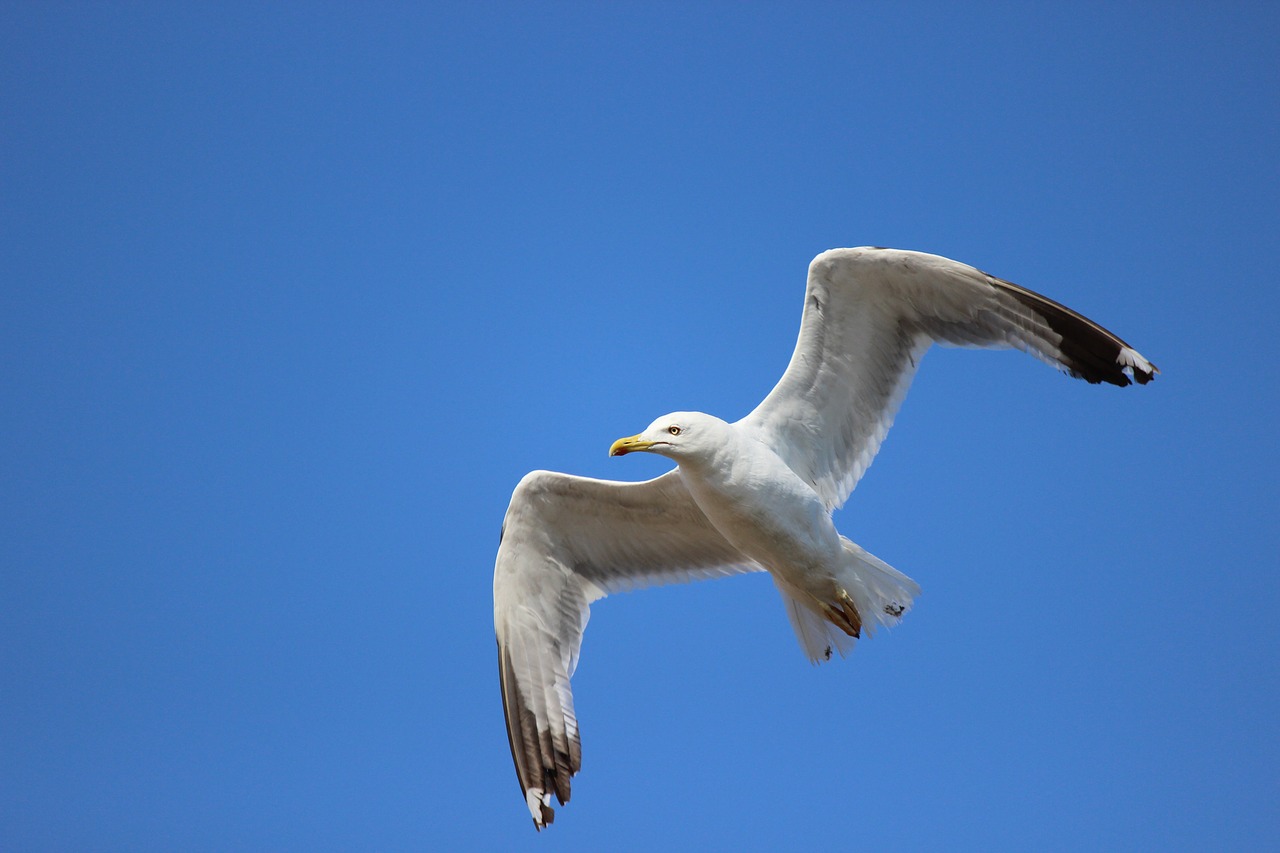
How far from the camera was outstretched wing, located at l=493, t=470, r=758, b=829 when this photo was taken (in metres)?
7.47

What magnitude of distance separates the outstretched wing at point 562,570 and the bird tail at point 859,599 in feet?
2.59

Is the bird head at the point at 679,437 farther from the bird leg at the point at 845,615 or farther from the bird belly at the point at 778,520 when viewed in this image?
the bird leg at the point at 845,615

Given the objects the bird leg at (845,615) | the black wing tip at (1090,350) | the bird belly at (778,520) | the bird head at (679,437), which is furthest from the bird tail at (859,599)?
the black wing tip at (1090,350)

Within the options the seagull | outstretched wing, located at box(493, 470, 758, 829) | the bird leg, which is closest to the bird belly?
the seagull

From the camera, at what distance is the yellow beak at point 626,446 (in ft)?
22.1

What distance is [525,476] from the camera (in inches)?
296

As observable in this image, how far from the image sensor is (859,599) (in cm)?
718

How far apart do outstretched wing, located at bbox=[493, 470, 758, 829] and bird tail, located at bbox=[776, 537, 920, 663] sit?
31.1 inches

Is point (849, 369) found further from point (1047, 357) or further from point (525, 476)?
point (525, 476)

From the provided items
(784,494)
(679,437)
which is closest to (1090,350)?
(784,494)

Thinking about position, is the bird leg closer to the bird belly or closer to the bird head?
the bird belly

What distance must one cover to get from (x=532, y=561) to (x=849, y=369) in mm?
2406

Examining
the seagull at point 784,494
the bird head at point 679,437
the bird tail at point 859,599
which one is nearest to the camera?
the bird head at point 679,437

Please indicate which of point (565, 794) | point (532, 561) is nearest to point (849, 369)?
point (532, 561)
